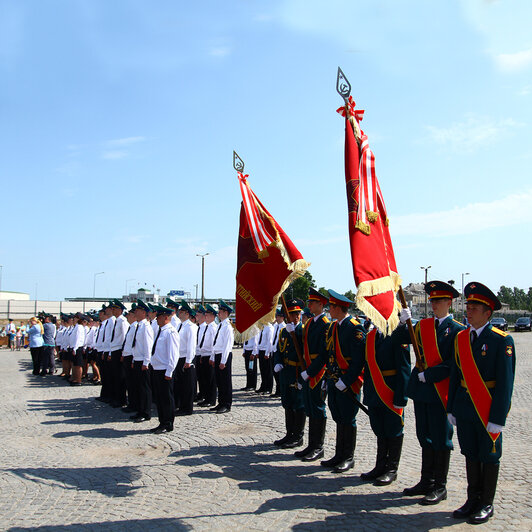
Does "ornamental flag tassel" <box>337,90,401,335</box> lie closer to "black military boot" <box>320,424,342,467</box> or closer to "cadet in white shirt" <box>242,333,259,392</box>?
"black military boot" <box>320,424,342,467</box>

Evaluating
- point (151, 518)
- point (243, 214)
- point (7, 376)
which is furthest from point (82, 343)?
point (151, 518)

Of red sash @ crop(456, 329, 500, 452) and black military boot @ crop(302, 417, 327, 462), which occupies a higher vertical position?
red sash @ crop(456, 329, 500, 452)

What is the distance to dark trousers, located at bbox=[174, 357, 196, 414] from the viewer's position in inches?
389

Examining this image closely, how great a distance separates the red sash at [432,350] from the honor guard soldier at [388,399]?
365 mm

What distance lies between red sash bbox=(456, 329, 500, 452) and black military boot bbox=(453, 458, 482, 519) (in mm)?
373

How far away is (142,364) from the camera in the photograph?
378 inches

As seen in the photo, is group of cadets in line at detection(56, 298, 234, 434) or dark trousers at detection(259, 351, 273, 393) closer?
group of cadets in line at detection(56, 298, 234, 434)

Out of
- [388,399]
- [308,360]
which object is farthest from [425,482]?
[308,360]

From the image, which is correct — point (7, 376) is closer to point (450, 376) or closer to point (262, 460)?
point (262, 460)

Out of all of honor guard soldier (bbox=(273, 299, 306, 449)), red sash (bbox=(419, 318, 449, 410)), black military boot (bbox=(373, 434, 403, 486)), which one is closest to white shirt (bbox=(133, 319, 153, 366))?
honor guard soldier (bbox=(273, 299, 306, 449))

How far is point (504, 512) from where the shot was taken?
4.88 m

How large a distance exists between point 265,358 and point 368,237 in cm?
814

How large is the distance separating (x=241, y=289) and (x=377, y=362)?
8.15 ft

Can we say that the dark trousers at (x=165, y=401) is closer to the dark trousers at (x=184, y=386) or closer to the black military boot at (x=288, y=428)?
the dark trousers at (x=184, y=386)
